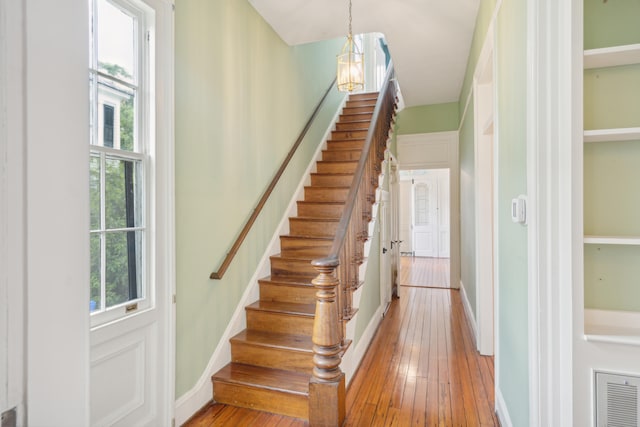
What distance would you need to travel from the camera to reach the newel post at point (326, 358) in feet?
6.44

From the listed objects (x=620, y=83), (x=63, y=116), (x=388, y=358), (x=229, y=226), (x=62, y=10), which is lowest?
(x=388, y=358)

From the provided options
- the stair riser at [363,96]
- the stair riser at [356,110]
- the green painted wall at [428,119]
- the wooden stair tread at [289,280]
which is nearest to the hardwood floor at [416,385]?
the wooden stair tread at [289,280]

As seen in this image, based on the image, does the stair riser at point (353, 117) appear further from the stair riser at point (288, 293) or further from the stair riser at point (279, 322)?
the stair riser at point (279, 322)

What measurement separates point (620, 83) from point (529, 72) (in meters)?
0.32

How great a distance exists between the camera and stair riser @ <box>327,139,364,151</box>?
15.3 ft

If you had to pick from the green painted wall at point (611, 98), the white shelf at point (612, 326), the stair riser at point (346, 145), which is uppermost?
the stair riser at point (346, 145)

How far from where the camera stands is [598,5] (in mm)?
1264

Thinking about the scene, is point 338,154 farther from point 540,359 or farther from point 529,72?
point 540,359

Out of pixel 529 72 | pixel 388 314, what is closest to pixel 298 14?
pixel 529 72

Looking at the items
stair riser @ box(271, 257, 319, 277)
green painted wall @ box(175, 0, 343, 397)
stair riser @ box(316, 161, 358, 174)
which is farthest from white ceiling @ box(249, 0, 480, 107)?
stair riser @ box(271, 257, 319, 277)

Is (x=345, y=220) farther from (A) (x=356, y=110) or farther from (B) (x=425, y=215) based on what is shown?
(B) (x=425, y=215)

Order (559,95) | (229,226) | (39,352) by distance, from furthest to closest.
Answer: (229,226) < (559,95) < (39,352)

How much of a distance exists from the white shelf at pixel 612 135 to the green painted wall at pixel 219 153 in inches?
81.4

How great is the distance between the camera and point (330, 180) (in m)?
4.21
